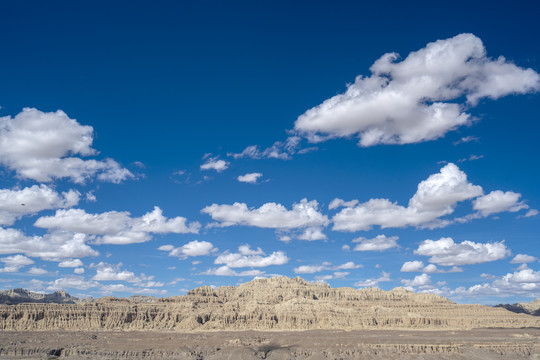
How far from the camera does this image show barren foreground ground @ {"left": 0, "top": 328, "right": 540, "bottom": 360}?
455 ft

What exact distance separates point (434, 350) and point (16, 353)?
11898 centimetres

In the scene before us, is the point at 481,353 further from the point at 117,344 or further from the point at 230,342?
the point at 117,344

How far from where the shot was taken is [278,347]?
151750 millimetres

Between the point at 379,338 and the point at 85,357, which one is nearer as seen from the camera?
the point at 85,357

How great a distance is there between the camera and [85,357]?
144m

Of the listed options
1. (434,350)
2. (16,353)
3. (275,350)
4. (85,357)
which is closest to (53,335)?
(16,353)

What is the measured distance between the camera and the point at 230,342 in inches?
6171

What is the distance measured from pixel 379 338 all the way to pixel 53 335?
367 ft

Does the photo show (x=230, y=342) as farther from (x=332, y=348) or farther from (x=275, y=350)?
(x=332, y=348)

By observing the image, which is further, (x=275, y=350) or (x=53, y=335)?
(x=53, y=335)

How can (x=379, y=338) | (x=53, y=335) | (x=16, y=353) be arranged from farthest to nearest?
Answer: (x=53, y=335) → (x=379, y=338) → (x=16, y=353)

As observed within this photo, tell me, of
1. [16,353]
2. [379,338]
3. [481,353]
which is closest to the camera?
[481,353]

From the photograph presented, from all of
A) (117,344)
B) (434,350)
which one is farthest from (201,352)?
(434,350)

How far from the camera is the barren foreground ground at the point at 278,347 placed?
139 m
